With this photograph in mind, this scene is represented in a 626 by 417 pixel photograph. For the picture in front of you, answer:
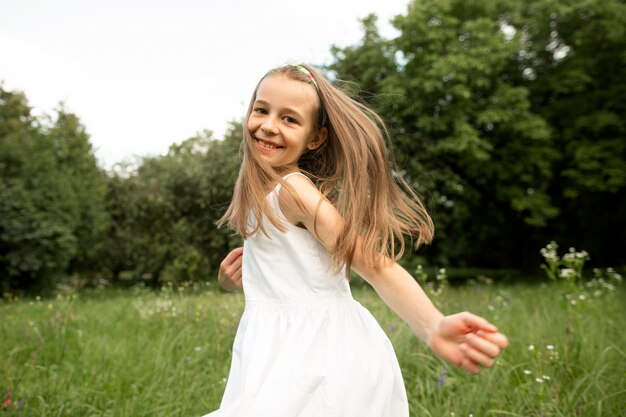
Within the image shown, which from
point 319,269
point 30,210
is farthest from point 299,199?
point 30,210

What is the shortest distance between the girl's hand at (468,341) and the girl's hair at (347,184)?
0.23 metres

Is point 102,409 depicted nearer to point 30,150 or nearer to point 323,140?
point 323,140

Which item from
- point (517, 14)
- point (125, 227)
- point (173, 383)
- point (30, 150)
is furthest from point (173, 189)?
point (173, 383)

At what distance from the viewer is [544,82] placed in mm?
15633

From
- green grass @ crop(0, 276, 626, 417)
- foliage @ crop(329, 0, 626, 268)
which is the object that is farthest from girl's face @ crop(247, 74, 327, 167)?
foliage @ crop(329, 0, 626, 268)

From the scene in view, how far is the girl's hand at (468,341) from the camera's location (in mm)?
1083

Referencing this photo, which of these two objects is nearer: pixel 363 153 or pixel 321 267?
pixel 321 267

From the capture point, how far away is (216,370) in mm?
3742

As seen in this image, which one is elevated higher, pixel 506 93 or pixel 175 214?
pixel 506 93

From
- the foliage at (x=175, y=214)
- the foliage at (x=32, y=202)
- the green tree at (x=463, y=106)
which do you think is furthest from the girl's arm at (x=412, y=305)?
the foliage at (x=32, y=202)

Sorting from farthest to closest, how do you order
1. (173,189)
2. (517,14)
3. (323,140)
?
(173,189) < (517,14) < (323,140)

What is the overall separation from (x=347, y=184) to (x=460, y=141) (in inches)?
500

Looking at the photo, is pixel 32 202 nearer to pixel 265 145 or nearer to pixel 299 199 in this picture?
pixel 265 145

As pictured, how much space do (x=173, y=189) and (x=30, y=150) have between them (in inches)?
210
